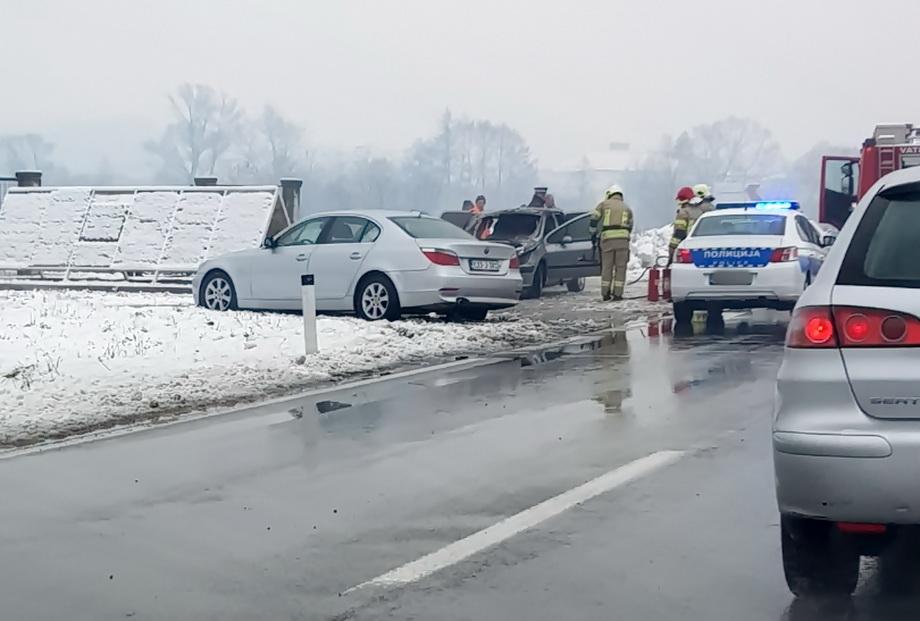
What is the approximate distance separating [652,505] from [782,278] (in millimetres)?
9214

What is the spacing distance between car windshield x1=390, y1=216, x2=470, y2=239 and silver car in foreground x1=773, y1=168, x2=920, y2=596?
10.7 m

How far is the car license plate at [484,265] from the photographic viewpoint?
49.2 ft

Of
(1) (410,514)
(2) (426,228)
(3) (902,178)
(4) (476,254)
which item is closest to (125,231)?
(2) (426,228)

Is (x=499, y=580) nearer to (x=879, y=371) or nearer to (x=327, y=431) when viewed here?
(x=879, y=371)

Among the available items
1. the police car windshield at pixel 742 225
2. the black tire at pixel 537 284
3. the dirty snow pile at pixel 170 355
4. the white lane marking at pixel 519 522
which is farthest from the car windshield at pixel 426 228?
the white lane marking at pixel 519 522

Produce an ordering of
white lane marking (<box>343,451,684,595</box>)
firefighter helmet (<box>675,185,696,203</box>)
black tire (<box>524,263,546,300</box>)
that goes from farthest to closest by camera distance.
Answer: black tire (<box>524,263,546,300</box>) < firefighter helmet (<box>675,185,696,203</box>) < white lane marking (<box>343,451,684,595</box>)

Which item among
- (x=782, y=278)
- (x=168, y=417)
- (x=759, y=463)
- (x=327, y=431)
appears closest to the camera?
(x=759, y=463)

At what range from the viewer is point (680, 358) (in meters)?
12.1

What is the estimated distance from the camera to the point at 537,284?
21.8 metres

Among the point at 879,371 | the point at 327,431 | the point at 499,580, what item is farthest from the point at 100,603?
the point at 327,431

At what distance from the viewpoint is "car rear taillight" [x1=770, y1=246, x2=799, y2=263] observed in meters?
14.7

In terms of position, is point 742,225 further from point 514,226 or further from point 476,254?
point 514,226

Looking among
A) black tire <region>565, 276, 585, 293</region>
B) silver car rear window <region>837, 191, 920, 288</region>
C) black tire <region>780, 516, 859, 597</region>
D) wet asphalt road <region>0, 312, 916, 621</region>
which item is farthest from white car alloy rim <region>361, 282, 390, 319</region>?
silver car rear window <region>837, 191, 920, 288</region>

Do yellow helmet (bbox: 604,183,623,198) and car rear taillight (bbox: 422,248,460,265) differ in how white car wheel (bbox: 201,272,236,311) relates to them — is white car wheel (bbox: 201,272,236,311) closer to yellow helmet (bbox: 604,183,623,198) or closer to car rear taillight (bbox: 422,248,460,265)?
car rear taillight (bbox: 422,248,460,265)
